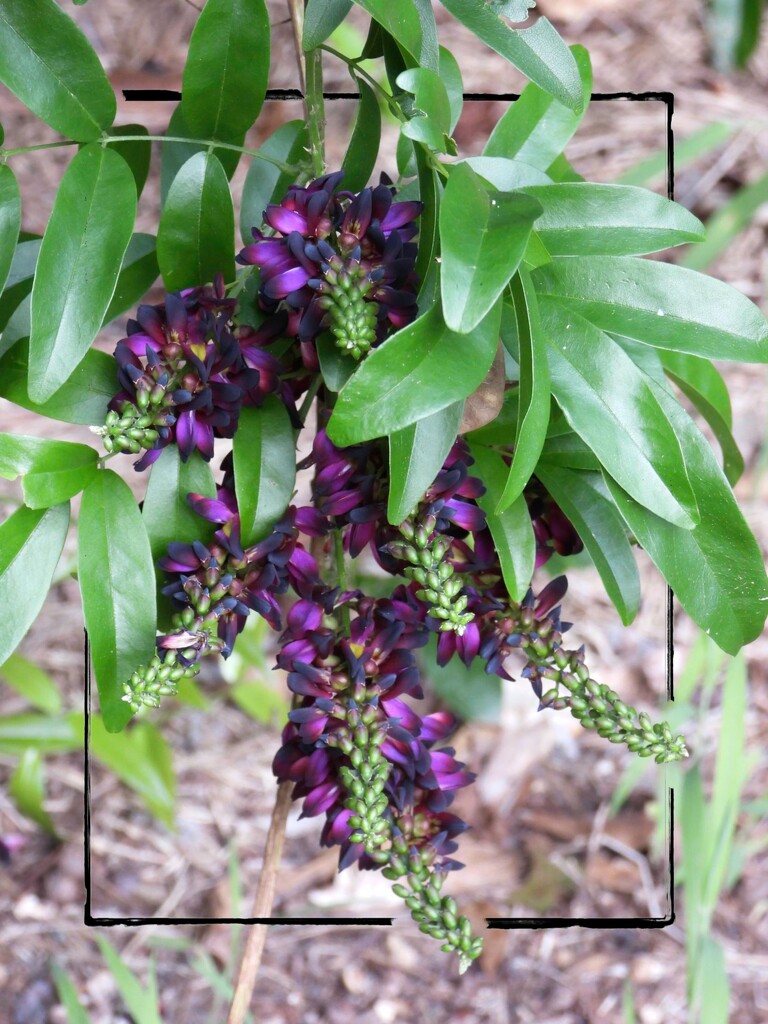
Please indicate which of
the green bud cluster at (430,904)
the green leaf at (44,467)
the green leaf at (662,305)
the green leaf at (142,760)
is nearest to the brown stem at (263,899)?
the green bud cluster at (430,904)

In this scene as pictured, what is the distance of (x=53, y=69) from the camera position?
0.51m

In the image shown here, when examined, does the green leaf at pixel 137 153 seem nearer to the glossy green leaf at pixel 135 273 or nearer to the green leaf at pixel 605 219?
the glossy green leaf at pixel 135 273

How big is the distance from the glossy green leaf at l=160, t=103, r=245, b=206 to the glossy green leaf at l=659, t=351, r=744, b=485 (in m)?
0.27

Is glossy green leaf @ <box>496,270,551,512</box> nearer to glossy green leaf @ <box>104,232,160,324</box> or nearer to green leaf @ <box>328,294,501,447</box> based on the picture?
green leaf @ <box>328,294,501,447</box>

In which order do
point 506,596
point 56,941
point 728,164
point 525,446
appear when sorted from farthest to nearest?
point 728,164 < point 56,941 < point 506,596 < point 525,446

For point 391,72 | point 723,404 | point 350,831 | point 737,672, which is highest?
point 391,72

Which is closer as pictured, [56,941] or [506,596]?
[506,596]

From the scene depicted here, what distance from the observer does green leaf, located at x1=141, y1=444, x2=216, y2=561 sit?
1.65 feet

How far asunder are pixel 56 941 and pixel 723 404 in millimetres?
1018

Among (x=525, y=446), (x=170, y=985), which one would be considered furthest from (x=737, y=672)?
Answer: (x=170, y=985)

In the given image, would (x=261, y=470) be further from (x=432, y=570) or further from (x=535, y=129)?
(x=535, y=129)

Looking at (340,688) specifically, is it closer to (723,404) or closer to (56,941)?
(723,404)

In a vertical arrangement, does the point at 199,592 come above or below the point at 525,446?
below

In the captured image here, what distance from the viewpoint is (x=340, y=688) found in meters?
0.50
